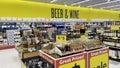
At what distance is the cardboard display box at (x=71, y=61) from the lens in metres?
1.73

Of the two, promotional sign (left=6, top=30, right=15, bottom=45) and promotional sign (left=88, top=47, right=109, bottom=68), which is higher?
promotional sign (left=88, top=47, right=109, bottom=68)

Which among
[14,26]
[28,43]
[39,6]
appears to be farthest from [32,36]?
[14,26]

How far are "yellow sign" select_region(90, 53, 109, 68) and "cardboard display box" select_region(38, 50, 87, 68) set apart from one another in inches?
6.4

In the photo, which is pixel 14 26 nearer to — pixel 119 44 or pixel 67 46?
pixel 119 44

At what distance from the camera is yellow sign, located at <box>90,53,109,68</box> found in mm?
2051

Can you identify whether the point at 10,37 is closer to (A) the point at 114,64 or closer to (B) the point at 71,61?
(A) the point at 114,64

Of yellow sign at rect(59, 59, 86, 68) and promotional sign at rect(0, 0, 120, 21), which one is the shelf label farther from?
promotional sign at rect(0, 0, 120, 21)

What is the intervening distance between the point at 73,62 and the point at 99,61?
530mm

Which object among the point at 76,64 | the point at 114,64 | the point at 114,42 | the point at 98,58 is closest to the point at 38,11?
the point at 114,42

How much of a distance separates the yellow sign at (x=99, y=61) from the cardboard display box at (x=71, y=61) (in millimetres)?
162

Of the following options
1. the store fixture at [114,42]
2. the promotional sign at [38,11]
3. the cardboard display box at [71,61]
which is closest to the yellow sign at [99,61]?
the cardboard display box at [71,61]

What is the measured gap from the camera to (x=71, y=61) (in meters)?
1.85

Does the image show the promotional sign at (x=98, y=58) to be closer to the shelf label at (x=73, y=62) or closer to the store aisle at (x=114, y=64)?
the shelf label at (x=73, y=62)

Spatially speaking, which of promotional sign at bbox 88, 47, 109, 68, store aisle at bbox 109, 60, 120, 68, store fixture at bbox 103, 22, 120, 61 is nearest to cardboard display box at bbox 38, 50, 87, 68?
promotional sign at bbox 88, 47, 109, 68
